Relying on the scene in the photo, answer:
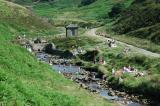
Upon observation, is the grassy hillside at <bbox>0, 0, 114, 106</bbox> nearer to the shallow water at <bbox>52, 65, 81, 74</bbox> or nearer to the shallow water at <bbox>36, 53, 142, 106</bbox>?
the shallow water at <bbox>36, 53, 142, 106</bbox>

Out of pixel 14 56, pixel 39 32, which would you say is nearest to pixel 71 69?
pixel 14 56

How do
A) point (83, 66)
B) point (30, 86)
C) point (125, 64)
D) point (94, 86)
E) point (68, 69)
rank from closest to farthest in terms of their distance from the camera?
1. point (30, 86)
2. point (94, 86)
3. point (125, 64)
4. point (68, 69)
5. point (83, 66)

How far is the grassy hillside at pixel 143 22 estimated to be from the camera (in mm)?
147400

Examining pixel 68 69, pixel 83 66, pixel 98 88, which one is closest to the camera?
pixel 98 88

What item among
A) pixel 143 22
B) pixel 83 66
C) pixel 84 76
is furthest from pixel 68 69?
pixel 143 22

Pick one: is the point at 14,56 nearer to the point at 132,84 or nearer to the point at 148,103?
the point at 148,103

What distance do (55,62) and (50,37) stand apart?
5506 centimetres

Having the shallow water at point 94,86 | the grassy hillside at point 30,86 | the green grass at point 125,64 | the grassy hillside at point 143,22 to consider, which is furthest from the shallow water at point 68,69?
the grassy hillside at point 30,86

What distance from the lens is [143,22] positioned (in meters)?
168

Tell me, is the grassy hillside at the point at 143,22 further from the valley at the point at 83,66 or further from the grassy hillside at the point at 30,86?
the grassy hillside at the point at 30,86

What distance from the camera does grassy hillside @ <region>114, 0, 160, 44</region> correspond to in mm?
147400

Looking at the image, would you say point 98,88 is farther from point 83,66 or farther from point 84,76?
point 83,66

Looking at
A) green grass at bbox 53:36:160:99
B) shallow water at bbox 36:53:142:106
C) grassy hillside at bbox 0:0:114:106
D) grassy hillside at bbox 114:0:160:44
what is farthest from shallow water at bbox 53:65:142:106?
grassy hillside at bbox 114:0:160:44

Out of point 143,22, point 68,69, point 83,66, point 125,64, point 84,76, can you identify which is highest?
point 143,22
